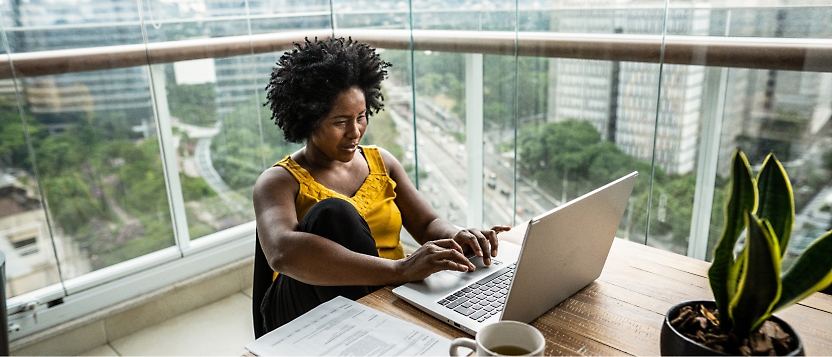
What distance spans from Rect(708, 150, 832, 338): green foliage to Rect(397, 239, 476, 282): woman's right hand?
19.6 inches

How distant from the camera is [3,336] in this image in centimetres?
183

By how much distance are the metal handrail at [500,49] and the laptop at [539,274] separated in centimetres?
81

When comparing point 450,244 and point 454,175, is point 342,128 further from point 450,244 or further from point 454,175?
point 454,175

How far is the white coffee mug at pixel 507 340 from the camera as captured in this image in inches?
31.3

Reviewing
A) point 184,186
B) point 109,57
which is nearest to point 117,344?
point 184,186

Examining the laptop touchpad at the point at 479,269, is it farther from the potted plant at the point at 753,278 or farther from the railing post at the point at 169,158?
the railing post at the point at 169,158

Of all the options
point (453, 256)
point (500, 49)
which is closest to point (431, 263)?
point (453, 256)

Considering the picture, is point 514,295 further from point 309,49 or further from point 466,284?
point 309,49

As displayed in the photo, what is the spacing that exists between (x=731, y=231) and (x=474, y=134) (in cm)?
182

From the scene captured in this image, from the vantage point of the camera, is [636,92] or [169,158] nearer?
[636,92]

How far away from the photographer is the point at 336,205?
4.44 ft

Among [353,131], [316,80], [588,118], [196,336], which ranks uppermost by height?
[316,80]

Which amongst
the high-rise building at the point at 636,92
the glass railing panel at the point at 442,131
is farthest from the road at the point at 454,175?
the high-rise building at the point at 636,92

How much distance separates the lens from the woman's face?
5.06 feet
